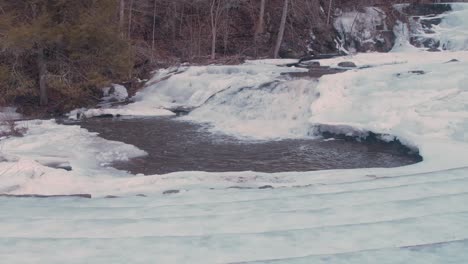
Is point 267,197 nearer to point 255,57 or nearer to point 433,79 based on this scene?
point 433,79

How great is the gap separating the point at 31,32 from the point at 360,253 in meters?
13.4

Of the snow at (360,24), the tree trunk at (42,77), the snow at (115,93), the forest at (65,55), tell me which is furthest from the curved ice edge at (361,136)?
the snow at (360,24)

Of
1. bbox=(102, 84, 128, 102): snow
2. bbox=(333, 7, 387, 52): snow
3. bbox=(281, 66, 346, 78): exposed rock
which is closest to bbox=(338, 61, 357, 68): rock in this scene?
bbox=(281, 66, 346, 78): exposed rock

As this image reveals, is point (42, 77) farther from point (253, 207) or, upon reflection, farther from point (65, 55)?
point (253, 207)

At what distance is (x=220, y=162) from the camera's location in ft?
30.3

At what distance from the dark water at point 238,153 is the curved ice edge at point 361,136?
11cm

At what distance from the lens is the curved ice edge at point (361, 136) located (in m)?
9.75

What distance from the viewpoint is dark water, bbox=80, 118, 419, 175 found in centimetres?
897

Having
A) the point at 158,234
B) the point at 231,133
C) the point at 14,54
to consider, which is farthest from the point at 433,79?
the point at 14,54

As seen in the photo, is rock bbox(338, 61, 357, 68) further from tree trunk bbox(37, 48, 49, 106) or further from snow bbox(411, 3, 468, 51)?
tree trunk bbox(37, 48, 49, 106)

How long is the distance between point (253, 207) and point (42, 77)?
13.2 meters

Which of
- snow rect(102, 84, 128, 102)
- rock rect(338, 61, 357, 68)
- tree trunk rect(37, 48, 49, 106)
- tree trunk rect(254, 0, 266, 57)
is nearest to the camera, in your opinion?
tree trunk rect(37, 48, 49, 106)

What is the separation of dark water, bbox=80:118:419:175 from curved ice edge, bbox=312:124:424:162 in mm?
108

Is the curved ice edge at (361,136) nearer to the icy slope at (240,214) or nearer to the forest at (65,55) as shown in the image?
the icy slope at (240,214)
